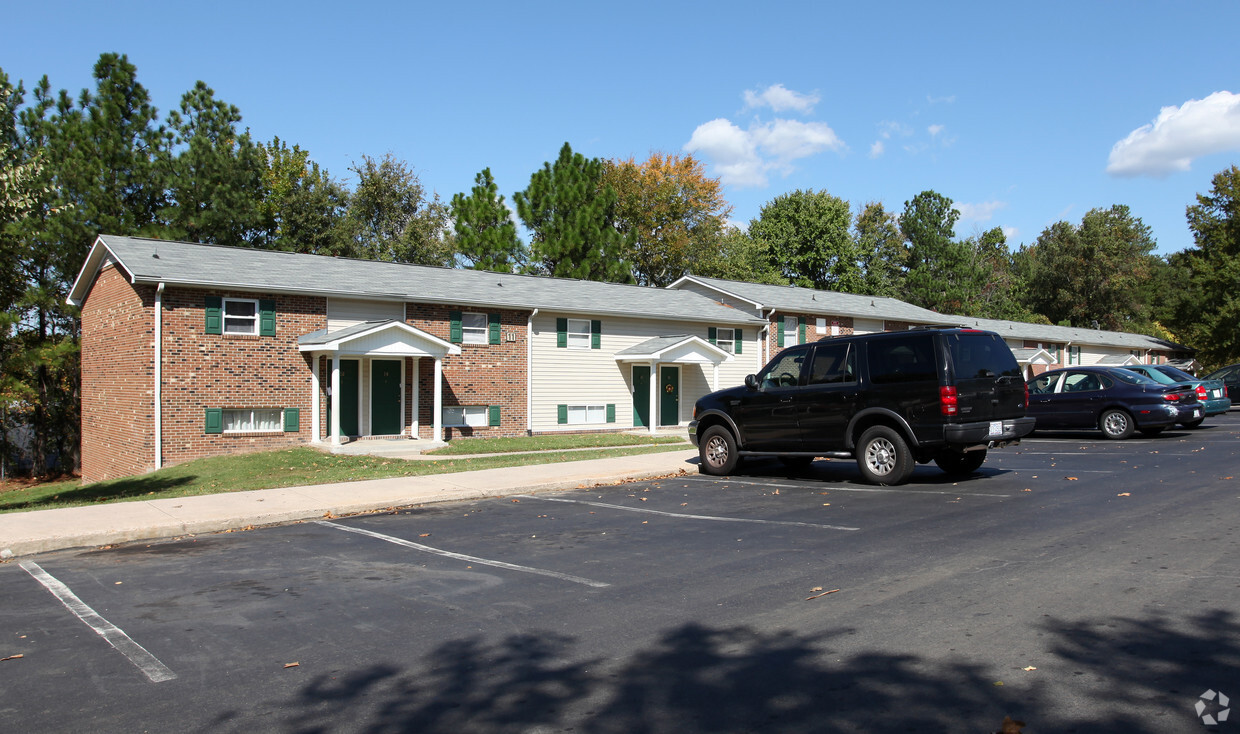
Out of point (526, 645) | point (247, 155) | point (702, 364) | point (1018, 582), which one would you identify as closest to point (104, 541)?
point (526, 645)

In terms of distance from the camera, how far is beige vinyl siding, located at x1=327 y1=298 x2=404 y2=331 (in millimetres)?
21922

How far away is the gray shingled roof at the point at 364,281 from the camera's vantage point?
800 inches

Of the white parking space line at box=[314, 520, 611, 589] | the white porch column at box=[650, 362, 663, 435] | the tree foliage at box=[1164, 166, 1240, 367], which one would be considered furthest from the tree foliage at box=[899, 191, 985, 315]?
the white parking space line at box=[314, 520, 611, 589]

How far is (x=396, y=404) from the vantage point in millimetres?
22766

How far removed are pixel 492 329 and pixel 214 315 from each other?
757 cm

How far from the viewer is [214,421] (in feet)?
65.5

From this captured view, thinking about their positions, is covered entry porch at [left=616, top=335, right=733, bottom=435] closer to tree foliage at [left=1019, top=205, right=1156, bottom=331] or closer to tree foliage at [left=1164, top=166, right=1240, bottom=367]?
tree foliage at [left=1164, top=166, right=1240, bottom=367]

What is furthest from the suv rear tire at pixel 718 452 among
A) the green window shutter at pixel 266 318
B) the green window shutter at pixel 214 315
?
the green window shutter at pixel 214 315

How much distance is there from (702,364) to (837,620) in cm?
2473

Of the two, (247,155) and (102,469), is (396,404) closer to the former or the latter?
(102,469)

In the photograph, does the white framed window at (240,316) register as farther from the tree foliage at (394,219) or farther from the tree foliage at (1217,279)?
the tree foliage at (1217,279)

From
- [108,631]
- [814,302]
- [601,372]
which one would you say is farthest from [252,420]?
[814,302]

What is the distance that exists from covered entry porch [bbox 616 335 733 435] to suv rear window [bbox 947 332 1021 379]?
51.0ft

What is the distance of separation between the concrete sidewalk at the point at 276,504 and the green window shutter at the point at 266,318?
882 cm
